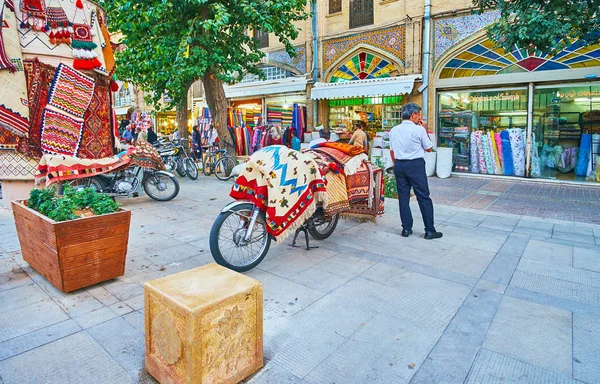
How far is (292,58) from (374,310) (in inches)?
542

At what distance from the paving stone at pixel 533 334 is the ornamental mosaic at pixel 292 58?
13315 mm

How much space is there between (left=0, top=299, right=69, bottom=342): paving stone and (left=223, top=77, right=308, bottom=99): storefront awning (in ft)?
42.0

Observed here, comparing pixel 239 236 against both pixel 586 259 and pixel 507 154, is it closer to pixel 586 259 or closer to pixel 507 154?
pixel 586 259

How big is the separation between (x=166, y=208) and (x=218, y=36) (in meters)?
5.64

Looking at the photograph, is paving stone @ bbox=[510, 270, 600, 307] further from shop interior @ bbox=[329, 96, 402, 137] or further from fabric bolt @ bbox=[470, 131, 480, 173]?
shop interior @ bbox=[329, 96, 402, 137]

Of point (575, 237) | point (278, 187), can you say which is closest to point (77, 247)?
point (278, 187)

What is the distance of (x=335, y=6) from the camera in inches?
563

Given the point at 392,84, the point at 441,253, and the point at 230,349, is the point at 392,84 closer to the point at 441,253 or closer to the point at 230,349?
the point at 441,253

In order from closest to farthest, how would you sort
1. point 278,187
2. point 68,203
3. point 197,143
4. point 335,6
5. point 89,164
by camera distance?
point 68,203 < point 278,187 < point 89,164 < point 335,6 < point 197,143

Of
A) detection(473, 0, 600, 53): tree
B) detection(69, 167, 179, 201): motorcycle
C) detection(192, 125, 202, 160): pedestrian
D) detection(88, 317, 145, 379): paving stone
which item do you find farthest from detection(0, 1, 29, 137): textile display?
detection(192, 125, 202, 160): pedestrian

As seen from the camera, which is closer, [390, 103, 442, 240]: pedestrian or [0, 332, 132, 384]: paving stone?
[0, 332, 132, 384]: paving stone

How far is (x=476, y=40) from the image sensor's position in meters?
11.2

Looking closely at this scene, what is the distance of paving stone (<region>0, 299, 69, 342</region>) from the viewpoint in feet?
9.75

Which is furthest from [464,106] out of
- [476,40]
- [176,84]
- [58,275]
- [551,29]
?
[58,275]
